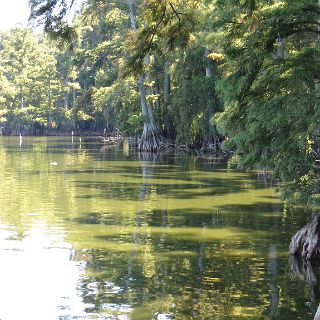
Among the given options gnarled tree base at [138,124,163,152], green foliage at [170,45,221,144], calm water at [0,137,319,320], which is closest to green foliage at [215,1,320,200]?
calm water at [0,137,319,320]

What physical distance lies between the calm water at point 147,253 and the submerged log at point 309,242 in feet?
1.33

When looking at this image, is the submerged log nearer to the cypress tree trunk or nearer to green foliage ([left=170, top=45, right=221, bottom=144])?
green foliage ([left=170, top=45, right=221, bottom=144])

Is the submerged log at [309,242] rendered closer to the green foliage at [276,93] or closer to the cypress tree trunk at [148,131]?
the green foliage at [276,93]

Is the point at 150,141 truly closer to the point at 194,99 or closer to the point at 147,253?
the point at 194,99

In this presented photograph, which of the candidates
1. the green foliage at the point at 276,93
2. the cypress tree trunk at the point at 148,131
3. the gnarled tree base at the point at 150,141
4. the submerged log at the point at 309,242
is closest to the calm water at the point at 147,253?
the submerged log at the point at 309,242

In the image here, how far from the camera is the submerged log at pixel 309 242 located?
1149cm

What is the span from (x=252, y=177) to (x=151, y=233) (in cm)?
1327

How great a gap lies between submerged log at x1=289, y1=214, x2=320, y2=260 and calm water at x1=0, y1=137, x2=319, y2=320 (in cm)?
41

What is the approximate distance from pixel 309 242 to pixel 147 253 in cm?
281

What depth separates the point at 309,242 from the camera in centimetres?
1164

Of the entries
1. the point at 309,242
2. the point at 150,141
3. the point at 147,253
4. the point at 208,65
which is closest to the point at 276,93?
the point at 309,242

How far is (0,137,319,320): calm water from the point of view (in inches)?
352

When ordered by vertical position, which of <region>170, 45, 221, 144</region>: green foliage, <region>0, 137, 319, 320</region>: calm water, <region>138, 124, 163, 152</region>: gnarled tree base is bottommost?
<region>0, 137, 319, 320</region>: calm water

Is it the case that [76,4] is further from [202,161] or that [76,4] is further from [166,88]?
[166,88]
